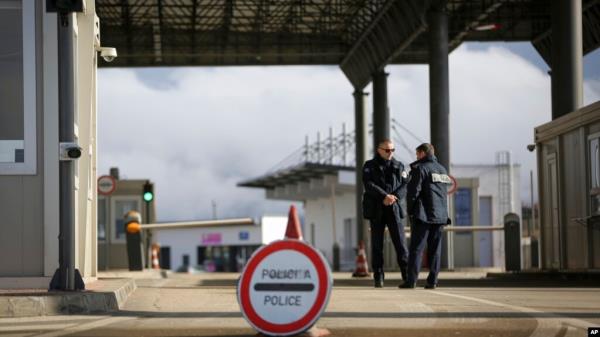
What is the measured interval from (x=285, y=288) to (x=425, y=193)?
610cm

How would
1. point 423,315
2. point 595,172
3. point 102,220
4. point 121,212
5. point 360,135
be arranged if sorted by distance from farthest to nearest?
Answer: point 360,135 → point 121,212 → point 102,220 → point 595,172 → point 423,315

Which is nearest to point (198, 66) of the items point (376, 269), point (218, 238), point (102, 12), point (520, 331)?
point (102, 12)

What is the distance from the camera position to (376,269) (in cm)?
1401

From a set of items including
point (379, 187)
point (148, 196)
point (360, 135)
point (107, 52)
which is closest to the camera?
A: point (379, 187)

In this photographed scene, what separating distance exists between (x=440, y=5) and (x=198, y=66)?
53.6 ft

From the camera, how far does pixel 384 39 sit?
40.8 meters

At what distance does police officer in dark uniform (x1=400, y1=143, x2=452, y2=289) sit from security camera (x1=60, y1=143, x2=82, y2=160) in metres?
4.00

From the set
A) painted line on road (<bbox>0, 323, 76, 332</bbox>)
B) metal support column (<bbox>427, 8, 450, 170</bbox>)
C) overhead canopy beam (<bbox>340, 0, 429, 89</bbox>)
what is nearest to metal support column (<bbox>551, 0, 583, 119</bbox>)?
metal support column (<bbox>427, 8, 450, 170</bbox>)

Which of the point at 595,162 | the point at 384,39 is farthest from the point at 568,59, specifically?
the point at 384,39

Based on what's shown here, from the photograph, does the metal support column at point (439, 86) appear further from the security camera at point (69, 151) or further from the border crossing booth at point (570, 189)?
the security camera at point (69, 151)

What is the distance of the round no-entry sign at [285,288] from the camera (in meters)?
7.30

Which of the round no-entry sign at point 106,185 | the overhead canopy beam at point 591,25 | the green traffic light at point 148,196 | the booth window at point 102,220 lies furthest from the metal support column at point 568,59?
the booth window at point 102,220

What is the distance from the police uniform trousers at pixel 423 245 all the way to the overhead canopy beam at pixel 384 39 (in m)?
20.0

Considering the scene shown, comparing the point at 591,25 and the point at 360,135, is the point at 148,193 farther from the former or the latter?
the point at 360,135
